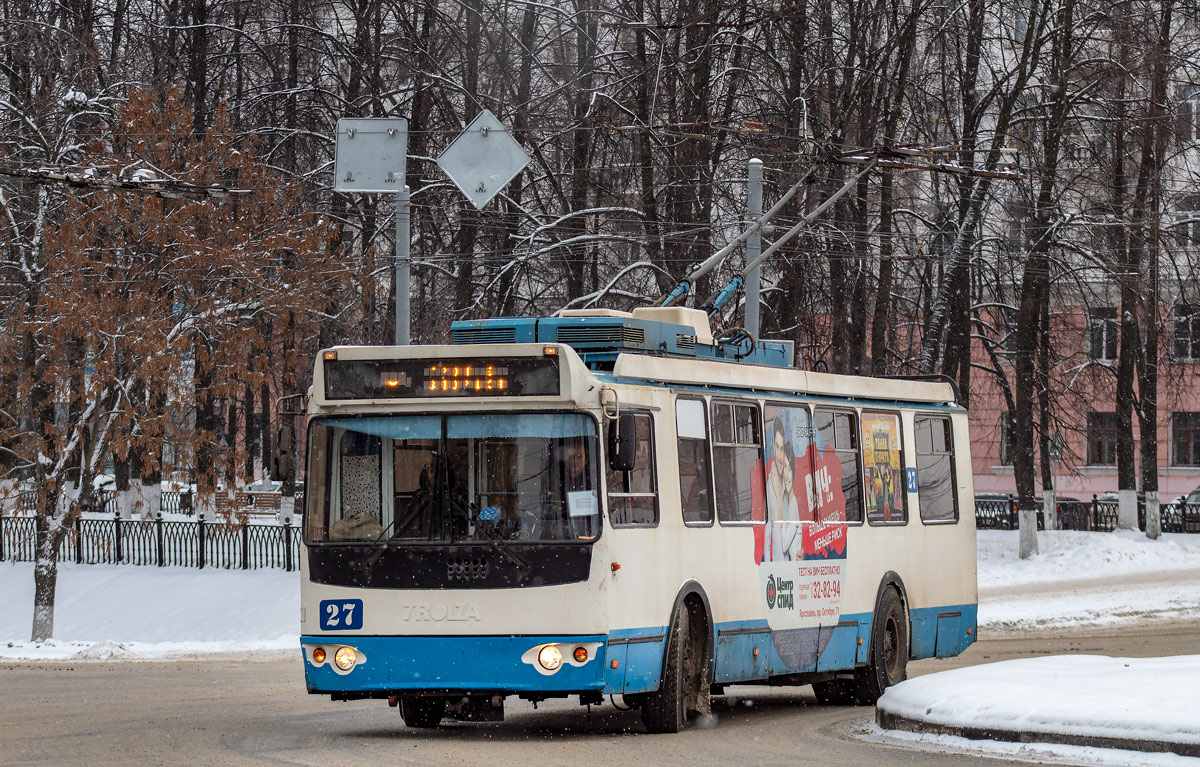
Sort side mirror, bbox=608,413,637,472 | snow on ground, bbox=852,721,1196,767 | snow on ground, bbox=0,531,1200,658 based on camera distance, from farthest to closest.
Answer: snow on ground, bbox=0,531,1200,658 < side mirror, bbox=608,413,637,472 < snow on ground, bbox=852,721,1196,767

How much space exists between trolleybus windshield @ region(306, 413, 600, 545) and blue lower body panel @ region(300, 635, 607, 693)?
0.60 metres

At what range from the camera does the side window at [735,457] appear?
1253cm

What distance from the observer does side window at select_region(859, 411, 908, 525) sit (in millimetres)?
15016

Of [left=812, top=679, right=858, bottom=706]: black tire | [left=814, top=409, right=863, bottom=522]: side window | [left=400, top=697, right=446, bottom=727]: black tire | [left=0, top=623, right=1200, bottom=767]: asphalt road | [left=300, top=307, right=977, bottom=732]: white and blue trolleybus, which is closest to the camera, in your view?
[left=0, top=623, right=1200, bottom=767]: asphalt road

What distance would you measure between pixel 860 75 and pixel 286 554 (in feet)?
41.7

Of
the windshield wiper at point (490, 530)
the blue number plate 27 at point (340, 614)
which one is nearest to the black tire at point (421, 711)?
the blue number plate 27 at point (340, 614)

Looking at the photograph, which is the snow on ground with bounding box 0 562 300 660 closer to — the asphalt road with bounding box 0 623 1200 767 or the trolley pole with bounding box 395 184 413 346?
the trolley pole with bounding box 395 184 413 346

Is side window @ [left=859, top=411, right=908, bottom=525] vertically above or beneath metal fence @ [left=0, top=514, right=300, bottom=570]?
above

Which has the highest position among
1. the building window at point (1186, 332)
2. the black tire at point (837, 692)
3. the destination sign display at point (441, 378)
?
the building window at point (1186, 332)

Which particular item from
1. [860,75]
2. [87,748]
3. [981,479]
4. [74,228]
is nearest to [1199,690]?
[87,748]

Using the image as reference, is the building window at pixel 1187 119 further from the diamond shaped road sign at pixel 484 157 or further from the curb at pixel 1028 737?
the curb at pixel 1028 737

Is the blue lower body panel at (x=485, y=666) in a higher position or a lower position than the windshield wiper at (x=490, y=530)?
lower

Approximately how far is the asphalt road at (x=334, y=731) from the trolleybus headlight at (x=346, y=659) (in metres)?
0.45

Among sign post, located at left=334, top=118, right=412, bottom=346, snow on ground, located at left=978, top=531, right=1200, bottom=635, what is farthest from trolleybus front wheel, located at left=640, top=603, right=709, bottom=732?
snow on ground, located at left=978, top=531, right=1200, bottom=635
